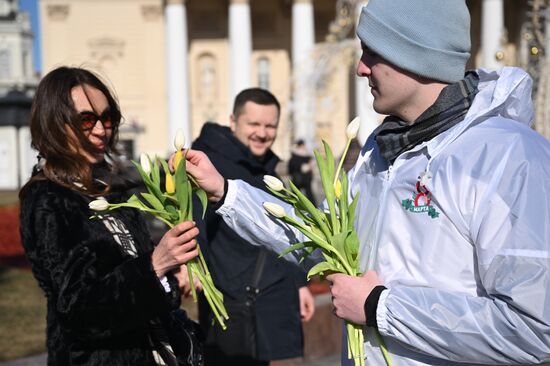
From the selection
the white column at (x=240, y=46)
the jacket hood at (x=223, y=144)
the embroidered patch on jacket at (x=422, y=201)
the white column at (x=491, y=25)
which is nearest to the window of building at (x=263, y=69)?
the white column at (x=240, y=46)

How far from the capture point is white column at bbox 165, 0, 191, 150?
33.5 metres

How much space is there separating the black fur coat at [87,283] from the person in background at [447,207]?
2.48 feet

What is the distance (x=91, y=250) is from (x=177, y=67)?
3208 centimetres

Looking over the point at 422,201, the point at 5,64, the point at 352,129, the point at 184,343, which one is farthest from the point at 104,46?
the point at 422,201

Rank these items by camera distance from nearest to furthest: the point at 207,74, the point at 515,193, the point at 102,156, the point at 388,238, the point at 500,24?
the point at 515,193 → the point at 388,238 → the point at 102,156 → the point at 500,24 → the point at 207,74

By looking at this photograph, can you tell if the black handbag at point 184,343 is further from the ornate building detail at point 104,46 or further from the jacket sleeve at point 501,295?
the ornate building detail at point 104,46

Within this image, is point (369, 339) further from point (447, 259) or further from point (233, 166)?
point (233, 166)

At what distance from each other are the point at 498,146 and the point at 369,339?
2.24ft

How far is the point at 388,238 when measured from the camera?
6.26 ft

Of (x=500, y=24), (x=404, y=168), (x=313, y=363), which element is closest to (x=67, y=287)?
(x=404, y=168)

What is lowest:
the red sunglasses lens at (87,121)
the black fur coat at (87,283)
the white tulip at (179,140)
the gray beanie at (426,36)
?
the black fur coat at (87,283)

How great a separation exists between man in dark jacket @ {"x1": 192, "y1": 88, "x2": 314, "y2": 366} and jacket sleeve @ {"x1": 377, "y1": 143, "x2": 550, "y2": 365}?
1.84 metres

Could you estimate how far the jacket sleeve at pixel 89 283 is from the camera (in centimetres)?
227

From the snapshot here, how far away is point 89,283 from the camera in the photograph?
2287mm
